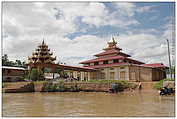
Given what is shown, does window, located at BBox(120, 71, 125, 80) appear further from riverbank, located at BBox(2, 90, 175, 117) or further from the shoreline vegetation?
riverbank, located at BBox(2, 90, 175, 117)

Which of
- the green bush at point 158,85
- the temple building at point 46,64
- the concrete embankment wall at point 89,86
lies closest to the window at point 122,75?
the temple building at point 46,64

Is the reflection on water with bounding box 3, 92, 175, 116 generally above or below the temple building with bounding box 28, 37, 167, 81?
below

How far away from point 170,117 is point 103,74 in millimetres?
13848

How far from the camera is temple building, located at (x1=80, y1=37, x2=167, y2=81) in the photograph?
16.0m

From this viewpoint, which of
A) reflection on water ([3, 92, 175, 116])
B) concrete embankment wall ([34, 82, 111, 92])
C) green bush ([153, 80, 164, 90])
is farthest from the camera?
concrete embankment wall ([34, 82, 111, 92])

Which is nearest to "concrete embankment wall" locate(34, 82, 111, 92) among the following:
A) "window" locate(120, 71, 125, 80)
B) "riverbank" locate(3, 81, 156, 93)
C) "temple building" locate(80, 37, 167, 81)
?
"riverbank" locate(3, 81, 156, 93)

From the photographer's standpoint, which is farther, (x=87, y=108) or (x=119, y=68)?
(x=119, y=68)

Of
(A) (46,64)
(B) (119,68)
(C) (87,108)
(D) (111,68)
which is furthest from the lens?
(D) (111,68)

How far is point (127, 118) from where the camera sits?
13.8ft

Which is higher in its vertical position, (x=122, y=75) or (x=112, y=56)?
(x=112, y=56)

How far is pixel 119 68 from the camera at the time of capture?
17.1 metres

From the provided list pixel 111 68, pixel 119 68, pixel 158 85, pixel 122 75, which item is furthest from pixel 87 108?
pixel 111 68

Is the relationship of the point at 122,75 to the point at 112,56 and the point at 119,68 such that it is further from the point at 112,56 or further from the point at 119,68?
the point at 112,56

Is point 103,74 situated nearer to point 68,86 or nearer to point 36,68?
point 68,86
